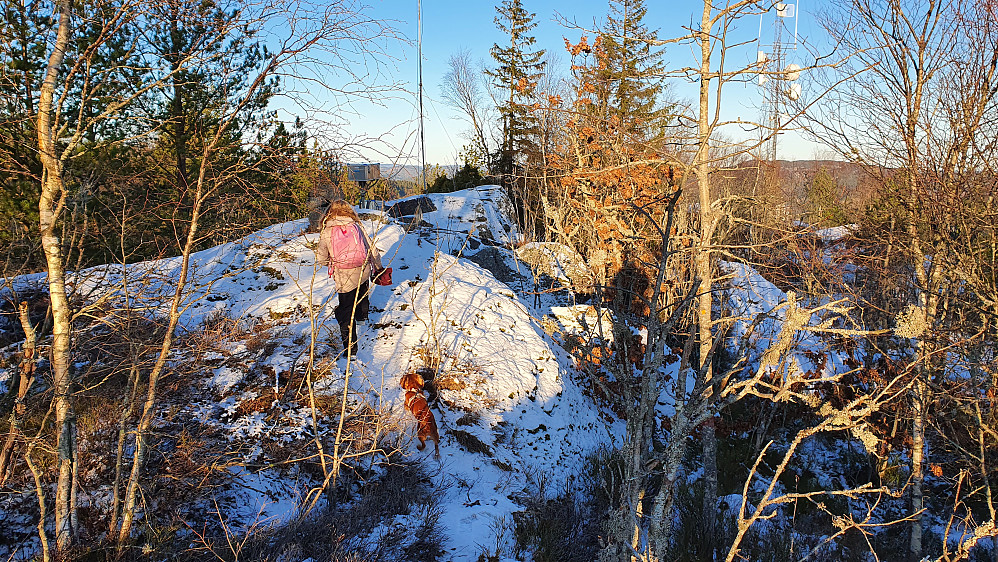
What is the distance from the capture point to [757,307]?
10523 mm

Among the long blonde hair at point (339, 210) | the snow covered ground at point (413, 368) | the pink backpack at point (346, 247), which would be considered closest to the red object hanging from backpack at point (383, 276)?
the pink backpack at point (346, 247)

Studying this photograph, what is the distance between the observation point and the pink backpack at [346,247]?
5418mm

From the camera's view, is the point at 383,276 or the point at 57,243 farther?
the point at 383,276

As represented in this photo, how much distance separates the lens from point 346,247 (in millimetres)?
5434

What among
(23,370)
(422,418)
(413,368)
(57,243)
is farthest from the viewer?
(413,368)

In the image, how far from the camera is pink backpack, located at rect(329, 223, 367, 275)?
5.42 meters

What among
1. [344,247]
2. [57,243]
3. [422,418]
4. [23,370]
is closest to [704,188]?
[422,418]

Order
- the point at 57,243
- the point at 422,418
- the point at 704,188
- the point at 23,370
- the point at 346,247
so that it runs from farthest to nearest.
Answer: the point at 346,247
the point at 422,418
the point at 704,188
the point at 23,370
the point at 57,243

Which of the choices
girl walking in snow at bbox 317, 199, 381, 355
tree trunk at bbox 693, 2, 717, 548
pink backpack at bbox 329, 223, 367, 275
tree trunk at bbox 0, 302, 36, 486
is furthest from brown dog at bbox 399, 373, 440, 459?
tree trunk at bbox 0, 302, 36, 486

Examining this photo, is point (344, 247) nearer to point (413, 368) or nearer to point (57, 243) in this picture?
point (413, 368)

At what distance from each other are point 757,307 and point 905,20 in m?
6.45

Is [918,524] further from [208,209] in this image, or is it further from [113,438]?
[113,438]

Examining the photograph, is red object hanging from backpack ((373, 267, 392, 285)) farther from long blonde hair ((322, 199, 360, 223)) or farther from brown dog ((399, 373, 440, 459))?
brown dog ((399, 373, 440, 459))

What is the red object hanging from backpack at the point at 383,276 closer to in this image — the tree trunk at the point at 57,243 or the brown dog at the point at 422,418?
the brown dog at the point at 422,418
